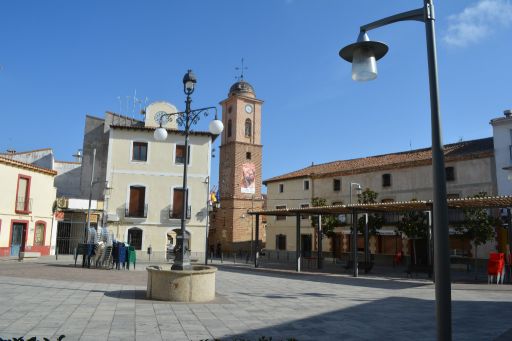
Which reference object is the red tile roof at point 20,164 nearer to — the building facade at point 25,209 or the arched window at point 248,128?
the building facade at point 25,209

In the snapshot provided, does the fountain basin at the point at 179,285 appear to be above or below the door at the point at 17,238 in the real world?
below

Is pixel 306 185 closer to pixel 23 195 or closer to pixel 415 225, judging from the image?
pixel 415 225

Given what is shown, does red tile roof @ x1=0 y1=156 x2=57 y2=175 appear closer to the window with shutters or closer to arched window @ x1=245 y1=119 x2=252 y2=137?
the window with shutters

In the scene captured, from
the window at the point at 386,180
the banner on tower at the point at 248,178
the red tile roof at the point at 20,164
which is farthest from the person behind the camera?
the banner on tower at the point at 248,178

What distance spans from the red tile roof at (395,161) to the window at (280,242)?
17.8 ft

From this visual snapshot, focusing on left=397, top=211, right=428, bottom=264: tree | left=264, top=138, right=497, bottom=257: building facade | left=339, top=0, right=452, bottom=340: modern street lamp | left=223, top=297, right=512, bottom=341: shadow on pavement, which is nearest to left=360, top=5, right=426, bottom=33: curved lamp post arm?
left=339, top=0, right=452, bottom=340: modern street lamp

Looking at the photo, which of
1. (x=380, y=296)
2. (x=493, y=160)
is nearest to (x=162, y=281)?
(x=380, y=296)

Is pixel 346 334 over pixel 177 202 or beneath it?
beneath

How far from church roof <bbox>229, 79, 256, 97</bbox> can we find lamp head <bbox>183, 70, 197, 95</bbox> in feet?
121

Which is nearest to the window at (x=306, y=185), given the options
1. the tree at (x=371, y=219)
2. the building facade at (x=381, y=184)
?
the building facade at (x=381, y=184)

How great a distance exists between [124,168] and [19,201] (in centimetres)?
683

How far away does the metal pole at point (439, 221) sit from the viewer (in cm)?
359

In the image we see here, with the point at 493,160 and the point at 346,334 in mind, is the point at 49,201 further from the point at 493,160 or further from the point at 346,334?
the point at 493,160

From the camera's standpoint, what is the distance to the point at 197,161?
31.3 meters
